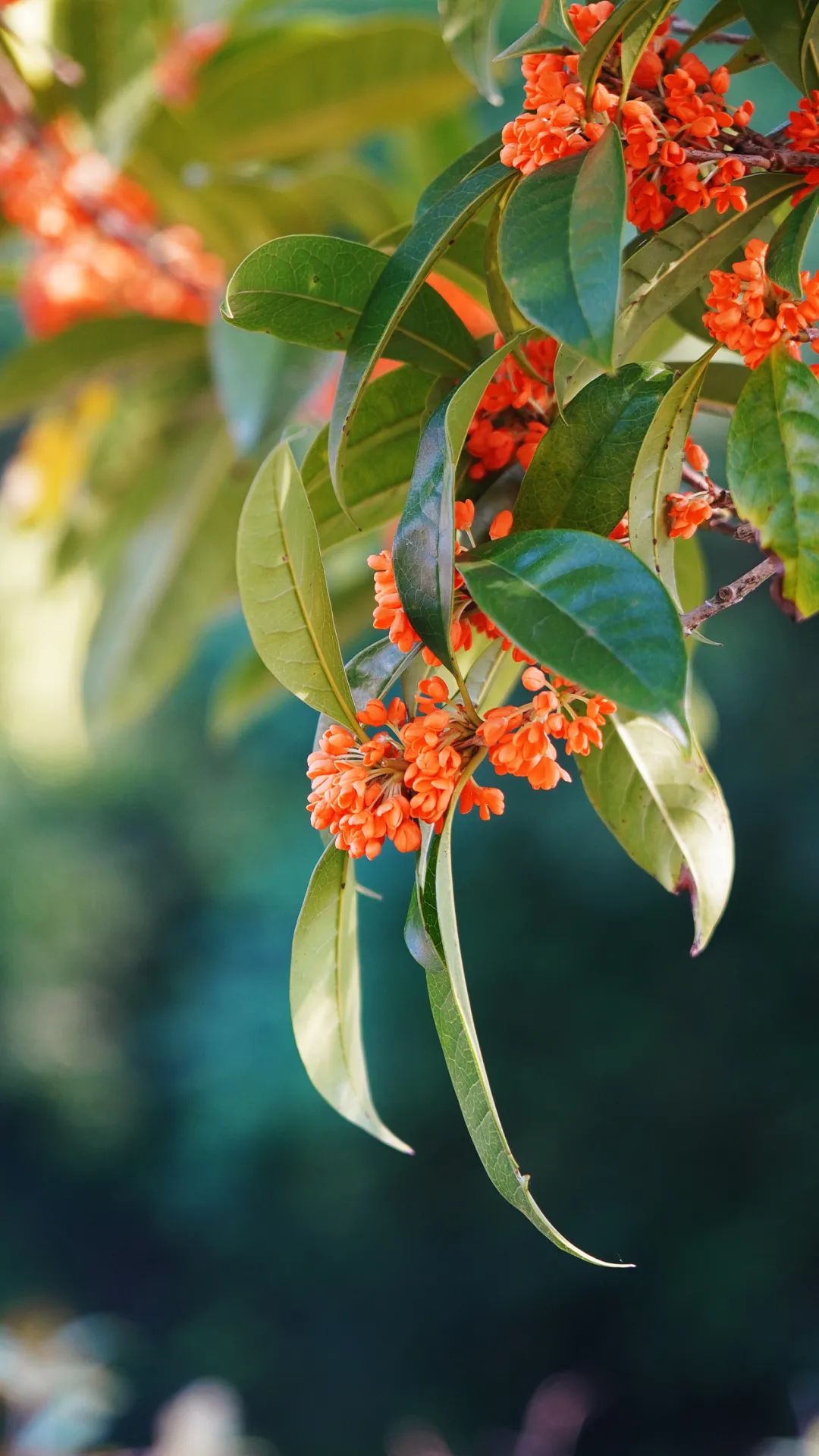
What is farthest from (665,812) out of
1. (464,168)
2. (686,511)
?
(464,168)

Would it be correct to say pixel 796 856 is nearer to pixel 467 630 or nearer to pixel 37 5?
pixel 37 5

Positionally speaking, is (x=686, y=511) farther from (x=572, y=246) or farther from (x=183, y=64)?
(x=183, y=64)

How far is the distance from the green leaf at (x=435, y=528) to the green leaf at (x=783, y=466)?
0.07 metres

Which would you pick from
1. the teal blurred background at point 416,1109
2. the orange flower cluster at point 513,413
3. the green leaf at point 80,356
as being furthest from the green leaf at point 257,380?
the teal blurred background at point 416,1109

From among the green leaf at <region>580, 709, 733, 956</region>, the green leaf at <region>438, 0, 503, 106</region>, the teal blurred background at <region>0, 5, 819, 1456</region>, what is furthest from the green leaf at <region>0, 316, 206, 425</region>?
the teal blurred background at <region>0, 5, 819, 1456</region>

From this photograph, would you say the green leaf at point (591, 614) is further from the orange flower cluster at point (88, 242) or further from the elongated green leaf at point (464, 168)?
the orange flower cluster at point (88, 242)

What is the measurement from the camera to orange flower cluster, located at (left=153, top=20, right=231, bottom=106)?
103 cm

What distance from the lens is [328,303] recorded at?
0.40 meters

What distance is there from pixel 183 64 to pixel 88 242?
0.62ft

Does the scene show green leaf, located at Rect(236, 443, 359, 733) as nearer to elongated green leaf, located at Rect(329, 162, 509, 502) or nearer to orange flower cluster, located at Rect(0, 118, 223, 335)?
elongated green leaf, located at Rect(329, 162, 509, 502)

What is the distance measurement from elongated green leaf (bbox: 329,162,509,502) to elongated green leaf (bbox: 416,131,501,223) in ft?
0.04

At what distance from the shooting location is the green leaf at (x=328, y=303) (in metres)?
0.38

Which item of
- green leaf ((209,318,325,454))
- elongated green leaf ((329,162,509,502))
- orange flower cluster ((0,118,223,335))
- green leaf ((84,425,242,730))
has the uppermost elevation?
orange flower cluster ((0,118,223,335))

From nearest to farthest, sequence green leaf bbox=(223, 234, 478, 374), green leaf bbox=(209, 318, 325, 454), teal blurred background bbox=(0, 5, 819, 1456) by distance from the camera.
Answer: green leaf bbox=(223, 234, 478, 374), green leaf bbox=(209, 318, 325, 454), teal blurred background bbox=(0, 5, 819, 1456)
